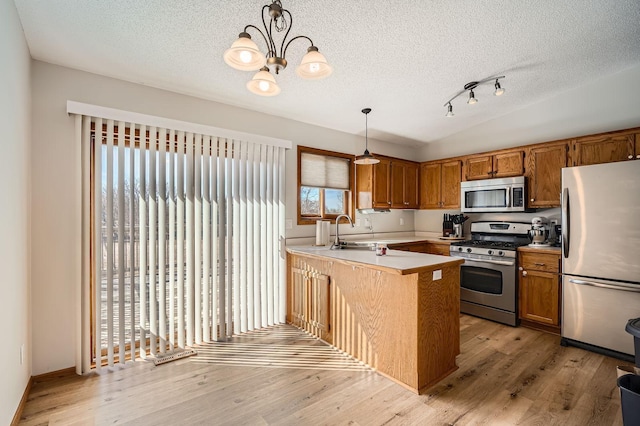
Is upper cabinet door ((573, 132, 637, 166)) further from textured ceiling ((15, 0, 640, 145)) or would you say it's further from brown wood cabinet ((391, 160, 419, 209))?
brown wood cabinet ((391, 160, 419, 209))

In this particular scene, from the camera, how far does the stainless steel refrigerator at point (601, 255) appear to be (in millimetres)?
2676

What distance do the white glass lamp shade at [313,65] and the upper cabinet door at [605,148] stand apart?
11.0 feet

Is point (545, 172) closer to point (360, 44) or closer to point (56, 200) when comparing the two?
point (360, 44)

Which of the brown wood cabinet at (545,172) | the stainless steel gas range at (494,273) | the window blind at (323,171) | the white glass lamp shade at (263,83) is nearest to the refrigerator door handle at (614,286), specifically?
the stainless steel gas range at (494,273)

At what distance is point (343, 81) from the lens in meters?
3.00

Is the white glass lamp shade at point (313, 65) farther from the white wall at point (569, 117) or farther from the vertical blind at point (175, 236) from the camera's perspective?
the white wall at point (569, 117)

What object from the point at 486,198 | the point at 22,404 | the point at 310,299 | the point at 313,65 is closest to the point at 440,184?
the point at 486,198

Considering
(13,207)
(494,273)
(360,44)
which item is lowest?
(494,273)

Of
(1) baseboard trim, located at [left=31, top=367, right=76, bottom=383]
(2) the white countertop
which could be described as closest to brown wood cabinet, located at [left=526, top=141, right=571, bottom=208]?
(2) the white countertop

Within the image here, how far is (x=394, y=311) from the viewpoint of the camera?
2.37m

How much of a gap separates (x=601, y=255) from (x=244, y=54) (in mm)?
3519

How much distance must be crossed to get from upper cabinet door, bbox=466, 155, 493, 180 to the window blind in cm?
177

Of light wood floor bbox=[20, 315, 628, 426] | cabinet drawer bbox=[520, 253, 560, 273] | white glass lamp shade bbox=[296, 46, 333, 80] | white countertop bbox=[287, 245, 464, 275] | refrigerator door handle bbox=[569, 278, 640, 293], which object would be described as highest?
white glass lamp shade bbox=[296, 46, 333, 80]

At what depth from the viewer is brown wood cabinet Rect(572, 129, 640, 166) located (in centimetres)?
305
